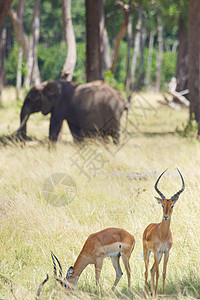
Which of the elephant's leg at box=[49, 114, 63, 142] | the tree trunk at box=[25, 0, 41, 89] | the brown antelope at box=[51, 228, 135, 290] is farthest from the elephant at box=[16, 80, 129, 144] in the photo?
the tree trunk at box=[25, 0, 41, 89]

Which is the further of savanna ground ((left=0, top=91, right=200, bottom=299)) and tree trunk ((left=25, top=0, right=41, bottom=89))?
tree trunk ((left=25, top=0, right=41, bottom=89))

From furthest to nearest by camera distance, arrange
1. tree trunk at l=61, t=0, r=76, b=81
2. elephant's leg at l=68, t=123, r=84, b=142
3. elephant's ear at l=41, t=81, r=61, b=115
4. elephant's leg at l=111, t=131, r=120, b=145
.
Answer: tree trunk at l=61, t=0, r=76, b=81 < elephant's leg at l=111, t=131, r=120, b=145 < elephant's leg at l=68, t=123, r=84, b=142 < elephant's ear at l=41, t=81, r=61, b=115

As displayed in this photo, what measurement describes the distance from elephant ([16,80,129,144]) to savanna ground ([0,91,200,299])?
3.21 feet

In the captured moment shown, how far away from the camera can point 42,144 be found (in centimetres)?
1209

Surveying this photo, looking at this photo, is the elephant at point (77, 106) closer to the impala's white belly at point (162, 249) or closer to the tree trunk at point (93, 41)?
the tree trunk at point (93, 41)

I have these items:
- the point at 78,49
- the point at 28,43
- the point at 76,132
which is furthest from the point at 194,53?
the point at 78,49

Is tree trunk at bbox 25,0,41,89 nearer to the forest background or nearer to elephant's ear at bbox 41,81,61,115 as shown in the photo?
elephant's ear at bbox 41,81,61,115

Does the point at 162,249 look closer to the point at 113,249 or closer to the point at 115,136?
the point at 113,249

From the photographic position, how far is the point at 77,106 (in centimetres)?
1198

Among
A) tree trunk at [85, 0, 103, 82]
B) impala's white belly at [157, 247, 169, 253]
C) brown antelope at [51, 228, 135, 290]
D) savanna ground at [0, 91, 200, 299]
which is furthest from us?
tree trunk at [85, 0, 103, 82]

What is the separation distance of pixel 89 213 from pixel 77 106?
225 inches

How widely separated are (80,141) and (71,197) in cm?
494

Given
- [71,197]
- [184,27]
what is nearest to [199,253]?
[71,197]

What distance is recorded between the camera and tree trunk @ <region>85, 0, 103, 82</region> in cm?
1453
